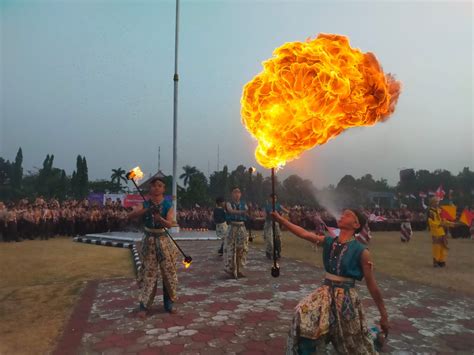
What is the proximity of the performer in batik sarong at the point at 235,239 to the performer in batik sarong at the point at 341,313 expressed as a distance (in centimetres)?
570

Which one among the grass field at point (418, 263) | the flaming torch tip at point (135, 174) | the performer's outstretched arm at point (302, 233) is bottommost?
the grass field at point (418, 263)

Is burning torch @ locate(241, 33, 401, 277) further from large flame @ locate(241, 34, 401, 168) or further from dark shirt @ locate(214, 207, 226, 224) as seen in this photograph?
dark shirt @ locate(214, 207, 226, 224)

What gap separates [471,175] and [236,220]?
243 ft

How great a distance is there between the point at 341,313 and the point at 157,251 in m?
3.76

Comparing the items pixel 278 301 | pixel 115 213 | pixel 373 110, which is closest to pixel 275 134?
pixel 373 110

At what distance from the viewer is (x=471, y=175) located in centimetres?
7025

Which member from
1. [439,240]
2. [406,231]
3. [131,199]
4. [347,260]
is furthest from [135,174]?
[131,199]

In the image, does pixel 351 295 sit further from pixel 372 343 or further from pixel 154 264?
pixel 154 264

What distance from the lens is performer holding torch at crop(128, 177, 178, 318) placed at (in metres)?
6.70

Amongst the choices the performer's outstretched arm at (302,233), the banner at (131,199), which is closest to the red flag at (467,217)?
the performer's outstretched arm at (302,233)

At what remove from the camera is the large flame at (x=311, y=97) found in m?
5.74

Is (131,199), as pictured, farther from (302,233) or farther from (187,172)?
(187,172)

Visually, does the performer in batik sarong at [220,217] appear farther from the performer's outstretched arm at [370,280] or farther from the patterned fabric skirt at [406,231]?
the patterned fabric skirt at [406,231]

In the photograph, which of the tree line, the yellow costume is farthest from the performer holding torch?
the tree line
